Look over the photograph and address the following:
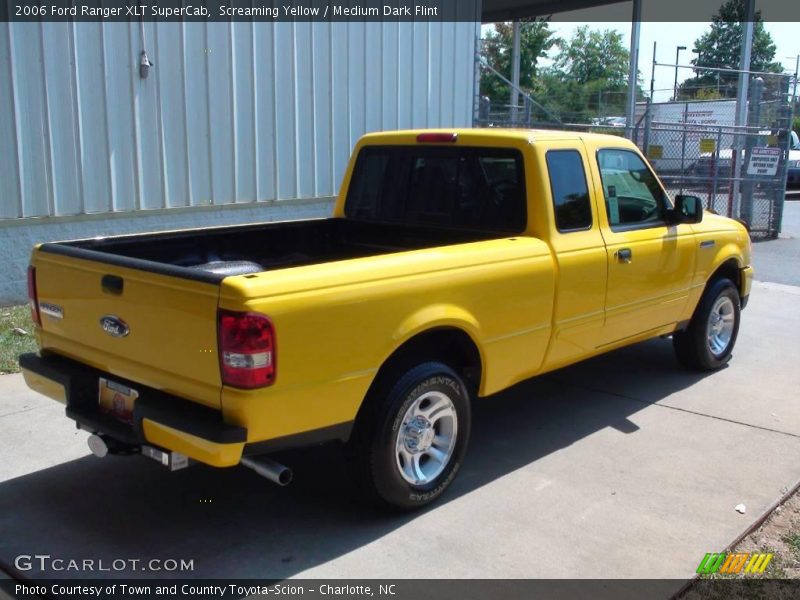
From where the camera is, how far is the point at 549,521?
4.17m

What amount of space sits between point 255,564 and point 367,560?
51cm

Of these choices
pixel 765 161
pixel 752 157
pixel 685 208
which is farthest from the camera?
pixel 752 157

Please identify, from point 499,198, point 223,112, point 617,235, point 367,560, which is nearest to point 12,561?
point 367,560

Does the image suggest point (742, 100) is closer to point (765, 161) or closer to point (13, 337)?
point (765, 161)

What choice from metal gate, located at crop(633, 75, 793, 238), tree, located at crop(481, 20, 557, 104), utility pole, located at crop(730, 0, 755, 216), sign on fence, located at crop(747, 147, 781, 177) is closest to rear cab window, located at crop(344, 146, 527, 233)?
metal gate, located at crop(633, 75, 793, 238)

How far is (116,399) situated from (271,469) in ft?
2.84

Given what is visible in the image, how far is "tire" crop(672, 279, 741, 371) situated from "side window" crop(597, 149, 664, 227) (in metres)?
1.04

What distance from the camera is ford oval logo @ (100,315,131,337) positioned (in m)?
3.72

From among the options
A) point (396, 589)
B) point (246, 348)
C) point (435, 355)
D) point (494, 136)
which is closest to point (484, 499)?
point (435, 355)

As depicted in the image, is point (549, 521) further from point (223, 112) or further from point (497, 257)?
point (223, 112)

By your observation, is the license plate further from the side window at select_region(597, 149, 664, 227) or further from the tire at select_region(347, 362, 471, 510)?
the side window at select_region(597, 149, 664, 227)

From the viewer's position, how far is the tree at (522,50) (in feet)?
161

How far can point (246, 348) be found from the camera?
3266 millimetres

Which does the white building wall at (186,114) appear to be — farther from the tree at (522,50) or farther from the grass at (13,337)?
the tree at (522,50)
